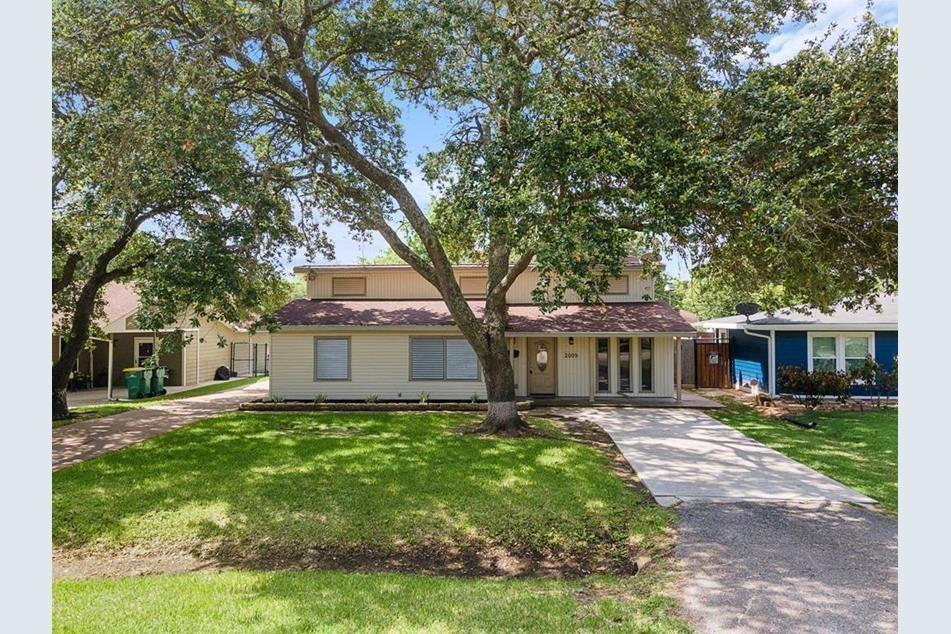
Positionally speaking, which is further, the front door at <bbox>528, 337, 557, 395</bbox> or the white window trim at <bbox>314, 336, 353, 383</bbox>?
the front door at <bbox>528, 337, 557, 395</bbox>

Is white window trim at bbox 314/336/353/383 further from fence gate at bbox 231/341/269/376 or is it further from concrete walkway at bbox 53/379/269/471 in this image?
fence gate at bbox 231/341/269/376

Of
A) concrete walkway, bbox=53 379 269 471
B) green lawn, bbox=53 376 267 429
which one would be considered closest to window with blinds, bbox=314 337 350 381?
concrete walkway, bbox=53 379 269 471

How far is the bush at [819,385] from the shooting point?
14.6 metres

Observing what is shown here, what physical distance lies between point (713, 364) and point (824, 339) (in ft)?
15.4

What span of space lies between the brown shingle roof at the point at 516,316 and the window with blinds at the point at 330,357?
723mm

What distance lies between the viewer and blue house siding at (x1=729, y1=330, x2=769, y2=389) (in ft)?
55.5

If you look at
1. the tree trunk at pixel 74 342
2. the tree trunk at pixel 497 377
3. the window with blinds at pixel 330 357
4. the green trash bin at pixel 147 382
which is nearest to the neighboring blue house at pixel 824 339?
the tree trunk at pixel 497 377

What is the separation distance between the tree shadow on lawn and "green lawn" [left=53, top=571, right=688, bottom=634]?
562 mm

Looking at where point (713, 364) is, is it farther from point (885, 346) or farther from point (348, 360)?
point (348, 360)

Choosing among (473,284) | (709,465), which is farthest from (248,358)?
(709,465)

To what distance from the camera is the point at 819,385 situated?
48.1 feet

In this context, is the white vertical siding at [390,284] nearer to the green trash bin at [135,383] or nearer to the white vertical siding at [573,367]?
the white vertical siding at [573,367]

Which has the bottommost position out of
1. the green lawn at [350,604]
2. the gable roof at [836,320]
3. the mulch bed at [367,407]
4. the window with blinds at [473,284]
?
the mulch bed at [367,407]

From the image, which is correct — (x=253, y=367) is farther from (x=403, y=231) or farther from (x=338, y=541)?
(x=338, y=541)
